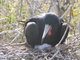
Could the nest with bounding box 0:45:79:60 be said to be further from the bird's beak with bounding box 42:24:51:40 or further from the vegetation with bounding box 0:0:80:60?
the bird's beak with bounding box 42:24:51:40

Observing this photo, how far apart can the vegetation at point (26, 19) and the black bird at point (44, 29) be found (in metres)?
0.20

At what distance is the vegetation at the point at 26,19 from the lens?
5.03 metres

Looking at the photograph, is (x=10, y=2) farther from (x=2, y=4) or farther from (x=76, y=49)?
(x=76, y=49)

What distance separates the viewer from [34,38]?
5.36 metres

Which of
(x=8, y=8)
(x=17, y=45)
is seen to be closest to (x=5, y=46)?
(x=17, y=45)

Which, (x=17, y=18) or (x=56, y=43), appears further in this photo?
(x=17, y=18)

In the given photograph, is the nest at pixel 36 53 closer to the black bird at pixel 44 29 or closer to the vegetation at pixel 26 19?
the vegetation at pixel 26 19

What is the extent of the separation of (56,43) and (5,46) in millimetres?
993

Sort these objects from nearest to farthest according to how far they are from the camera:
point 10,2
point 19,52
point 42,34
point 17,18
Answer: point 19,52, point 42,34, point 17,18, point 10,2

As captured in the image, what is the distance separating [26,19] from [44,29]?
2.97 feet

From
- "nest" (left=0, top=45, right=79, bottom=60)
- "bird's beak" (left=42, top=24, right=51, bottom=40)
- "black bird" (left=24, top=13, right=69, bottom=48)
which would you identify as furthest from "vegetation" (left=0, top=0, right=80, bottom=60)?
"bird's beak" (left=42, top=24, right=51, bottom=40)

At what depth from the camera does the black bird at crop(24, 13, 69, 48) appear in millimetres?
5254

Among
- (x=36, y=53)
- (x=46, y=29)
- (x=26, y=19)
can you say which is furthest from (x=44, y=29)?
(x=26, y=19)

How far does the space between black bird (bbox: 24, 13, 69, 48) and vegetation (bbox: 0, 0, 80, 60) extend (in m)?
0.20
